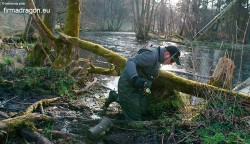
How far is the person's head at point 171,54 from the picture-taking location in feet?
18.7

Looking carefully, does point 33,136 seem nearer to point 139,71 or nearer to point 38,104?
point 38,104

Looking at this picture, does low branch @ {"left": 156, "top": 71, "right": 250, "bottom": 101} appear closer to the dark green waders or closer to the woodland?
the woodland

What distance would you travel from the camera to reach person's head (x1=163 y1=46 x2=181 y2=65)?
18.7 ft

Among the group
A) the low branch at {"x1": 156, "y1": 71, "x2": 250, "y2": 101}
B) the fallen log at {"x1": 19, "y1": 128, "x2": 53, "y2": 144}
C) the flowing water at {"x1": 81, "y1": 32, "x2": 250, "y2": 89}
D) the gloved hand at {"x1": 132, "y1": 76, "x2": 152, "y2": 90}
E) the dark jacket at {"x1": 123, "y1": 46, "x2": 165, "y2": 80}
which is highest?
the dark jacket at {"x1": 123, "y1": 46, "x2": 165, "y2": 80}

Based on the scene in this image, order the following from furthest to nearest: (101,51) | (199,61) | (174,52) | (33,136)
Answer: (199,61), (101,51), (174,52), (33,136)

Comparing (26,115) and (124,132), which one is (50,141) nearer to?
(26,115)

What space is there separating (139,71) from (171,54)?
0.76 metres

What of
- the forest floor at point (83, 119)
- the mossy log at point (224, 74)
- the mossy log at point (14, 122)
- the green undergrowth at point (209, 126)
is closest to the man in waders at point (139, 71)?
the forest floor at point (83, 119)

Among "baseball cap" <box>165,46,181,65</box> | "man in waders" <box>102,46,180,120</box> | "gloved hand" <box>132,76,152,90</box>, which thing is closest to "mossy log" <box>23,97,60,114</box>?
"man in waders" <box>102,46,180,120</box>

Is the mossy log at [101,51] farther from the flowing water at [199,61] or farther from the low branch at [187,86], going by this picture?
the flowing water at [199,61]

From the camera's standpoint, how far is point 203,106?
6.04 metres

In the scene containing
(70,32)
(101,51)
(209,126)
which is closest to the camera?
(209,126)

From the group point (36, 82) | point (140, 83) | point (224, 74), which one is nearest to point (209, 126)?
point (140, 83)

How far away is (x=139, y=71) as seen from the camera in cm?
607
